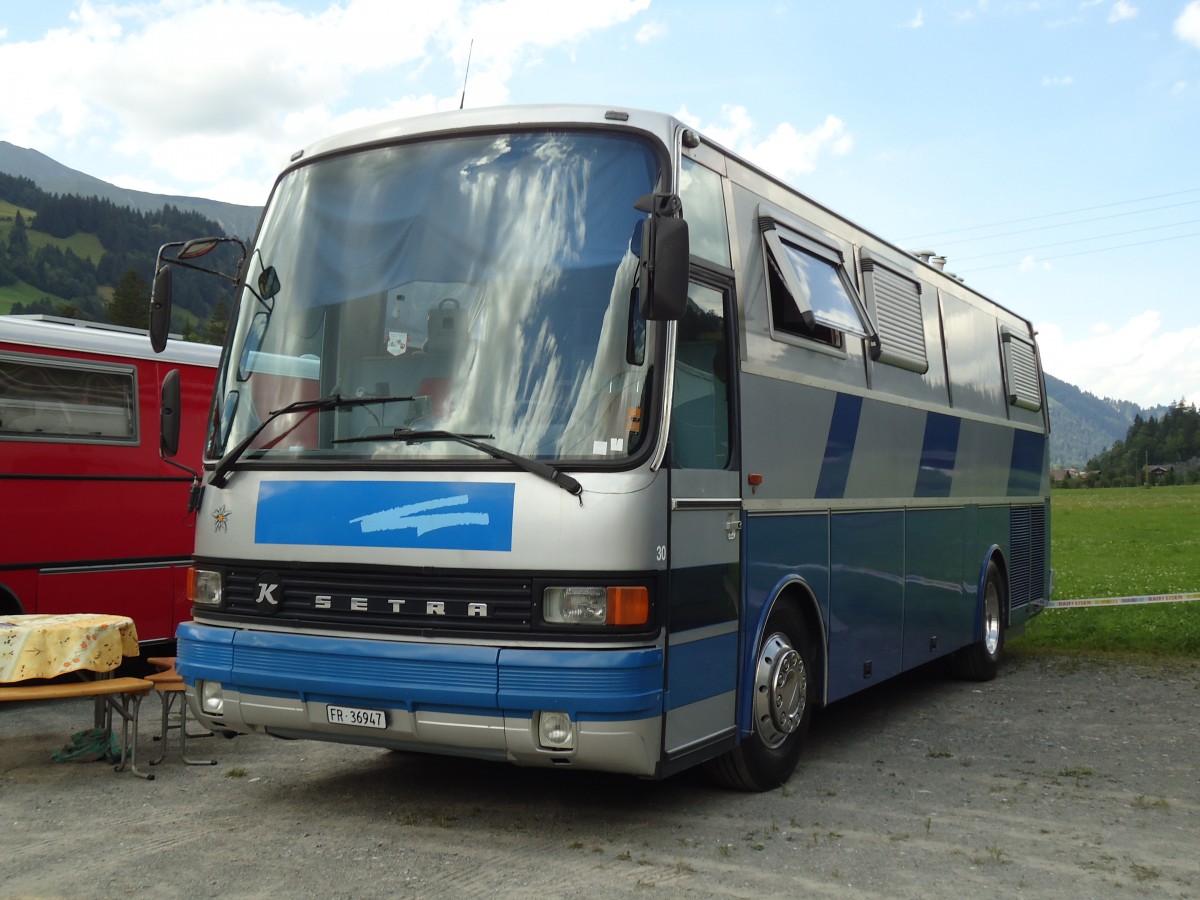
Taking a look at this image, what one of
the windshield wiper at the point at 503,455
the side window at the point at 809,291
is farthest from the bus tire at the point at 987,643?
the windshield wiper at the point at 503,455

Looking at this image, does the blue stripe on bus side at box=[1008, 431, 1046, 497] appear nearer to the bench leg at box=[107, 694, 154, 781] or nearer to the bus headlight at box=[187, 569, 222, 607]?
the bench leg at box=[107, 694, 154, 781]

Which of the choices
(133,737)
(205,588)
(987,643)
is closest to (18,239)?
(987,643)

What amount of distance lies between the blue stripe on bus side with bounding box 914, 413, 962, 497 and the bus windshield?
186 inches

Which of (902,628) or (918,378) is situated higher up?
(918,378)

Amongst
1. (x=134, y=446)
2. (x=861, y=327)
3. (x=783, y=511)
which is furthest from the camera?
(x=134, y=446)

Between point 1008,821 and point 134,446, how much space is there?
7474 mm

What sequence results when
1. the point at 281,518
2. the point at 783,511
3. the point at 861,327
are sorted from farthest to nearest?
the point at 861,327 → the point at 783,511 → the point at 281,518

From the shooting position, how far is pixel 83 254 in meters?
129

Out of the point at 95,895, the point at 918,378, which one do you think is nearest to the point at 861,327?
the point at 918,378

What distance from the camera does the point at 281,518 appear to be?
637 cm

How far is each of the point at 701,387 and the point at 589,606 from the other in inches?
52.7

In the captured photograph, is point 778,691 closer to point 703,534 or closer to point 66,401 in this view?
point 703,534

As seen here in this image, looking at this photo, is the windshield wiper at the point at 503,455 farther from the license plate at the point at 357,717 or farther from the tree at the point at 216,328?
the tree at the point at 216,328

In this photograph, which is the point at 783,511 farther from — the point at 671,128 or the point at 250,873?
the point at 250,873
